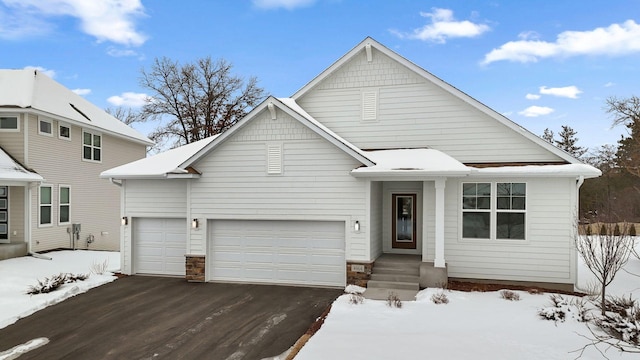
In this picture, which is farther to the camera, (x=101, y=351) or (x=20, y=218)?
(x=20, y=218)

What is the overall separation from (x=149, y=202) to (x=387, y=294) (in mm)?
7993

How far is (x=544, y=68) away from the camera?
20.1 m

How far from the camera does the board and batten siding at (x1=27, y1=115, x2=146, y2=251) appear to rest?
15.4 m

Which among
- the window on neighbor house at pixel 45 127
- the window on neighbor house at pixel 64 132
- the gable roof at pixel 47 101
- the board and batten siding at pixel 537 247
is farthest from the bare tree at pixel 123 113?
the board and batten siding at pixel 537 247

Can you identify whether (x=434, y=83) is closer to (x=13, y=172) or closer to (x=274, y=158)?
(x=274, y=158)

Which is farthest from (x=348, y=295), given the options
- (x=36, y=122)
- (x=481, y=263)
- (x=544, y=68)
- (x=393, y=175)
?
(x=544, y=68)

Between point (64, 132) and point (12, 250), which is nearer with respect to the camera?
point (12, 250)

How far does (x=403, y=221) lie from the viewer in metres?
12.3

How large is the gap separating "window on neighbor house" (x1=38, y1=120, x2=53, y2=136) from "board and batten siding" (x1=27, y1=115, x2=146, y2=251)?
0.49ft

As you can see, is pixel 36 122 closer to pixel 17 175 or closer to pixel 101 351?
pixel 17 175

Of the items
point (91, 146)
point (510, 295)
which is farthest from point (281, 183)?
point (91, 146)

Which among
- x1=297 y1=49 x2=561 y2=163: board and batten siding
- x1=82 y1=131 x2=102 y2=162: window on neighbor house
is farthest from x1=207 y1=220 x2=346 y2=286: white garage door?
x1=82 y1=131 x2=102 y2=162: window on neighbor house

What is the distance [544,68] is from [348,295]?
17.7 meters

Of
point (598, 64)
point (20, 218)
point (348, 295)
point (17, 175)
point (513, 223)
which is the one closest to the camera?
point (348, 295)
